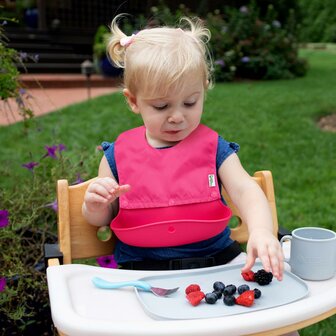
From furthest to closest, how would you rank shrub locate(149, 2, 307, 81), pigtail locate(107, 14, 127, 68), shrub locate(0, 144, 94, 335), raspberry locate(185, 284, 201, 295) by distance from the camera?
shrub locate(149, 2, 307, 81), shrub locate(0, 144, 94, 335), pigtail locate(107, 14, 127, 68), raspberry locate(185, 284, 201, 295)

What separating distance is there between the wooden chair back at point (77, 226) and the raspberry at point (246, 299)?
55cm

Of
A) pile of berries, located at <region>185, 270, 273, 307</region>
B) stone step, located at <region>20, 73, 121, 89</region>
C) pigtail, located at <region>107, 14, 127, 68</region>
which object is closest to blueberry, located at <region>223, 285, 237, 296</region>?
pile of berries, located at <region>185, 270, 273, 307</region>

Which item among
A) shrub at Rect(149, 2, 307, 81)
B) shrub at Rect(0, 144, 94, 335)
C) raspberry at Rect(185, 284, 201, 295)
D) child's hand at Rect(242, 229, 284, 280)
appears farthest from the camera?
shrub at Rect(149, 2, 307, 81)

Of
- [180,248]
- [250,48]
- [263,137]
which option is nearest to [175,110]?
[180,248]

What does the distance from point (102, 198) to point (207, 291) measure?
0.36 metres

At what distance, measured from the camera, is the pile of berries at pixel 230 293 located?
1.33 m

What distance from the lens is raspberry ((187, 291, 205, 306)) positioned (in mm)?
1338

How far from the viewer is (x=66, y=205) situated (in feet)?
5.61

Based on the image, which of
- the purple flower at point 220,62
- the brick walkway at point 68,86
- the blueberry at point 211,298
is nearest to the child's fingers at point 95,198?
the blueberry at point 211,298

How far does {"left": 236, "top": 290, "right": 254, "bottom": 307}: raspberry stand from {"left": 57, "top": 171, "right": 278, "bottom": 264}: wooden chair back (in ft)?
1.80

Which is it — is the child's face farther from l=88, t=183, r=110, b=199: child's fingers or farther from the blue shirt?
l=88, t=183, r=110, b=199: child's fingers

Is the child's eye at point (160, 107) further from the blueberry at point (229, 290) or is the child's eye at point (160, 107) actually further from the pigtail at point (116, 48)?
the blueberry at point (229, 290)

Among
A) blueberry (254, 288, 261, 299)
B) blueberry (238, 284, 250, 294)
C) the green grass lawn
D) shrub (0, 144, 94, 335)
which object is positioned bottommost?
the green grass lawn

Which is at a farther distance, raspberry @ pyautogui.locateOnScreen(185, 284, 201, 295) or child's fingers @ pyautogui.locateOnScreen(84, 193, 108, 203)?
child's fingers @ pyautogui.locateOnScreen(84, 193, 108, 203)
